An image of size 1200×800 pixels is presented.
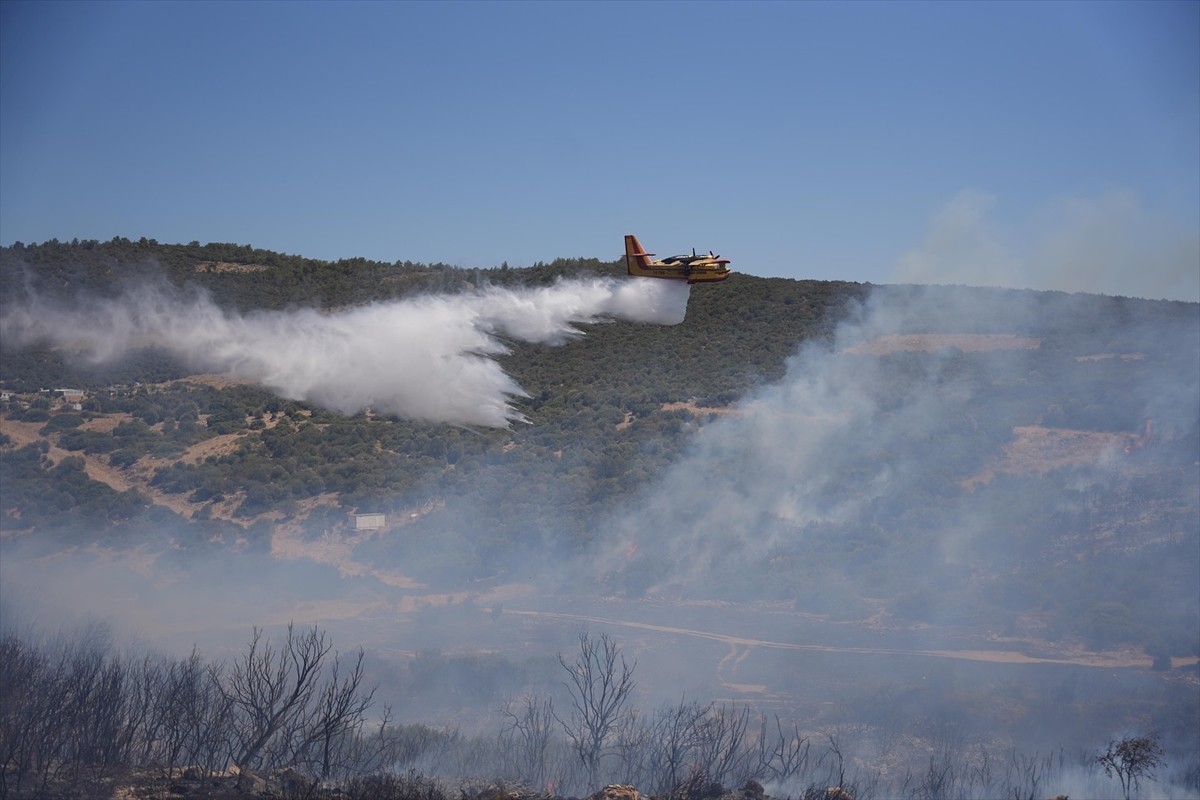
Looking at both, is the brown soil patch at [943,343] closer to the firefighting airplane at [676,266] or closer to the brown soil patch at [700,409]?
the brown soil patch at [700,409]

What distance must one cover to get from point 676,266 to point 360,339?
26.6 meters

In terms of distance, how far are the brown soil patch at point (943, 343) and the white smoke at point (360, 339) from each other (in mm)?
27164

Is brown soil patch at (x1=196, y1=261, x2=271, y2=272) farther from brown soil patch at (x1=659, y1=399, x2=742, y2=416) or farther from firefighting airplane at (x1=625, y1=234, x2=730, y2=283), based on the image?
firefighting airplane at (x1=625, y1=234, x2=730, y2=283)

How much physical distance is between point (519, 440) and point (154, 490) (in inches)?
854

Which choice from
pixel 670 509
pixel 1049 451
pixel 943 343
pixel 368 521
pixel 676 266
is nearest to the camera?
pixel 676 266

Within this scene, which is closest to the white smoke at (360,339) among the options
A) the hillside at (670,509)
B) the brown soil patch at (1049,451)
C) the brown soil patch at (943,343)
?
the hillside at (670,509)

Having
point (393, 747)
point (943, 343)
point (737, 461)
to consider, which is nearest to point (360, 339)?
point (737, 461)

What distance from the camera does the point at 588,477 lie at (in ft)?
216

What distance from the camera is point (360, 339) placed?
70812mm

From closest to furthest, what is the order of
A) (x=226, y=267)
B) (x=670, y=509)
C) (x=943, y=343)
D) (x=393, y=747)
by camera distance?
1. (x=393, y=747)
2. (x=670, y=509)
3. (x=943, y=343)
4. (x=226, y=267)

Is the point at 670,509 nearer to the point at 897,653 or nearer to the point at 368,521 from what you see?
the point at 897,653

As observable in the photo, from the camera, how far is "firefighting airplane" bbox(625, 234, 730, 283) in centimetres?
5212

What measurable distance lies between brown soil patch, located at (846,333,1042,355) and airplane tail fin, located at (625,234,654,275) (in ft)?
112

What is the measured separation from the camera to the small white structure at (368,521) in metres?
61.5
